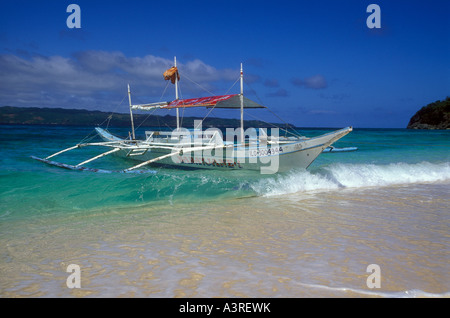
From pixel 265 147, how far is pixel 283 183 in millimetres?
2821

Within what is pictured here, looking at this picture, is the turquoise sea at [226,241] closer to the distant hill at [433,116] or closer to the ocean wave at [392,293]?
the ocean wave at [392,293]

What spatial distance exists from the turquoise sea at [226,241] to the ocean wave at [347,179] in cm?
15

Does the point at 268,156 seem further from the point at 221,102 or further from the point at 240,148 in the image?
the point at 221,102

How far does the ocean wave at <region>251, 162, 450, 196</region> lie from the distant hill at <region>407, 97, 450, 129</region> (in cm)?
10888

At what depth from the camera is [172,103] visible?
1662 cm

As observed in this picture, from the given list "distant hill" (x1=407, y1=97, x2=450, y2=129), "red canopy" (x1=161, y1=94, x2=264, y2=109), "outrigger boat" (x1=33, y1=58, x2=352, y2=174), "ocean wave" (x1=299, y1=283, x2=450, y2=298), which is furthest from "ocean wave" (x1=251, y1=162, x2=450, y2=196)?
"distant hill" (x1=407, y1=97, x2=450, y2=129)

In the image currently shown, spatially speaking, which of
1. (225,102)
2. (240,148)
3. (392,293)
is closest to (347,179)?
(240,148)

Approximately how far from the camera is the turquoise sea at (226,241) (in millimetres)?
3207

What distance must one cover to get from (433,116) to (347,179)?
121 m

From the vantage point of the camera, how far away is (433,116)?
10675 cm

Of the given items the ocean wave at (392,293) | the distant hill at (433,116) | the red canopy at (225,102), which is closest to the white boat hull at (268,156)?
the red canopy at (225,102)

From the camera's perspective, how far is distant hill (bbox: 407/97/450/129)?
101 meters
